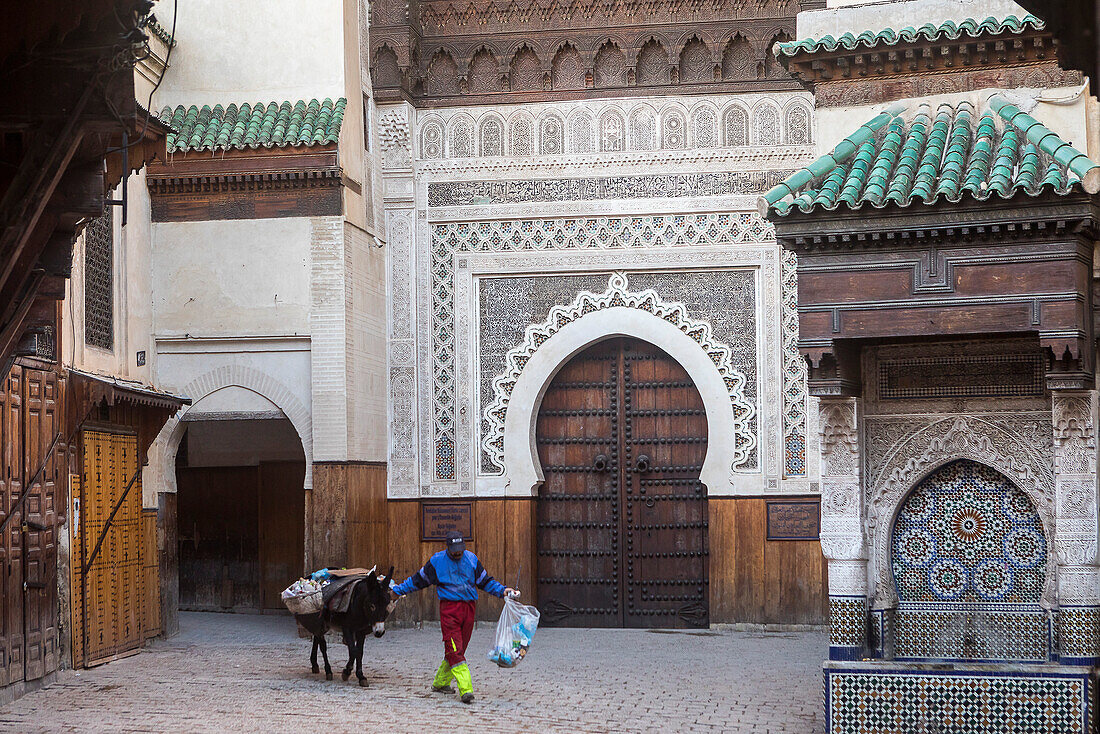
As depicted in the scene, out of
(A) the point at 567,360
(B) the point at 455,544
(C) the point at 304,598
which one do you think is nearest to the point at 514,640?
(B) the point at 455,544

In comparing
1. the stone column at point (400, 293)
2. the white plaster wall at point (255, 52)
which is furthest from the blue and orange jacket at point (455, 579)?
the white plaster wall at point (255, 52)

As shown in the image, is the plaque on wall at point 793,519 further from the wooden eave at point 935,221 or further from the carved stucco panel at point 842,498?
the wooden eave at point 935,221

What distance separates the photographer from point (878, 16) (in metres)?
8.72

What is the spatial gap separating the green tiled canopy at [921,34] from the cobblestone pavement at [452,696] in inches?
159

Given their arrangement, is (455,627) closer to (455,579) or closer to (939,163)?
(455,579)

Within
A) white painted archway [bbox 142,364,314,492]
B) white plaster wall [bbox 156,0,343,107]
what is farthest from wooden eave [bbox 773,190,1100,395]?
white plaster wall [bbox 156,0,343,107]

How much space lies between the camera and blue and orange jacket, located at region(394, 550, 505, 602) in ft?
26.7

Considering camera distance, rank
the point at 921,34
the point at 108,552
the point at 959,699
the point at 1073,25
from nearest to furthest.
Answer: the point at 1073,25 → the point at 959,699 → the point at 921,34 → the point at 108,552

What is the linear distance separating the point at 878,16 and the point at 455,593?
181 inches

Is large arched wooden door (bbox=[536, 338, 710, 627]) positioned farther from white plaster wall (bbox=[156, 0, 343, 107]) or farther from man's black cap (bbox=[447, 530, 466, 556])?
man's black cap (bbox=[447, 530, 466, 556])

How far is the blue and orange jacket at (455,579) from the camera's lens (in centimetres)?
814

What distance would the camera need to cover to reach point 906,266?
6.91 m

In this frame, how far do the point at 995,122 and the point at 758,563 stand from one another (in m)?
4.55

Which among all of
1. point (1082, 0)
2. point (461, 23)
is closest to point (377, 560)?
point (461, 23)
